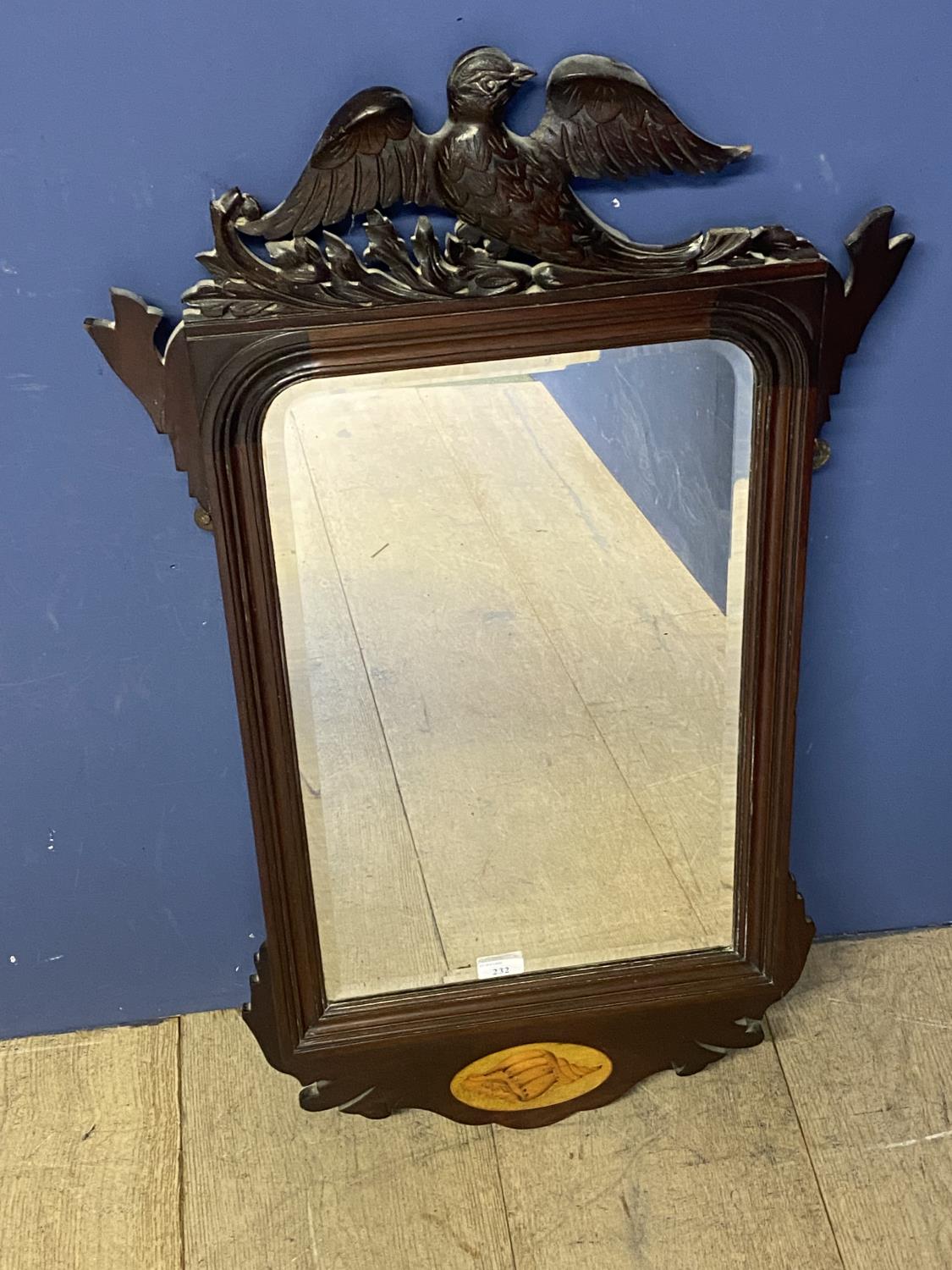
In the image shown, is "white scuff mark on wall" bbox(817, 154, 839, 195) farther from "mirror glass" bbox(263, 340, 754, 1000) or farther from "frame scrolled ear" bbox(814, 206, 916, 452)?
"mirror glass" bbox(263, 340, 754, 1000)

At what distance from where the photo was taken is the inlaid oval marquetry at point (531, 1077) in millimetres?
1252

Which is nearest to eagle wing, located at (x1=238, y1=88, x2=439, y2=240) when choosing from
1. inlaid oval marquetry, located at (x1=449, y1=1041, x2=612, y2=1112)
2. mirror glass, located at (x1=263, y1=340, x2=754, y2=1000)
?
mirror glass, located at (x1=263, y1=340, x2=754, y2=1000)

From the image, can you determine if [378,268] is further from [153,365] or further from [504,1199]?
[504,1199]

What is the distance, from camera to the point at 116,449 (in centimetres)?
105

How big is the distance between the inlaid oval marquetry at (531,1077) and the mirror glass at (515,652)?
80 mm

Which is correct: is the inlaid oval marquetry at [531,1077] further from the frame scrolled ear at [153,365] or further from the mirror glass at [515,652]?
the frame scrolled ear at [153,365]

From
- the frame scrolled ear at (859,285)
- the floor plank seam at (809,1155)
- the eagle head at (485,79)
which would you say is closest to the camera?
the eagle head at (485,79)

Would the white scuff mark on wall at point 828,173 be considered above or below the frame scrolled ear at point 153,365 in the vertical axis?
above

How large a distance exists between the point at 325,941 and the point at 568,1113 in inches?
11.5

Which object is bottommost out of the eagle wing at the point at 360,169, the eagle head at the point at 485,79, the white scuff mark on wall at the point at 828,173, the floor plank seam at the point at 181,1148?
the floor plank seam at the point at 181,1148

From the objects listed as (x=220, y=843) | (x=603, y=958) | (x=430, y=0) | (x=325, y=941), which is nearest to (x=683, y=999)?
(x=603, y=958)

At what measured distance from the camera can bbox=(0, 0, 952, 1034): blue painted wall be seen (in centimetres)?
91

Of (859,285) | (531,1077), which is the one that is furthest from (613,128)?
(531,1077)

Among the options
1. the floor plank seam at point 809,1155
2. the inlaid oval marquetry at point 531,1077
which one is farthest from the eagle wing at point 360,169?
the floor plank seam at point 809,1155
